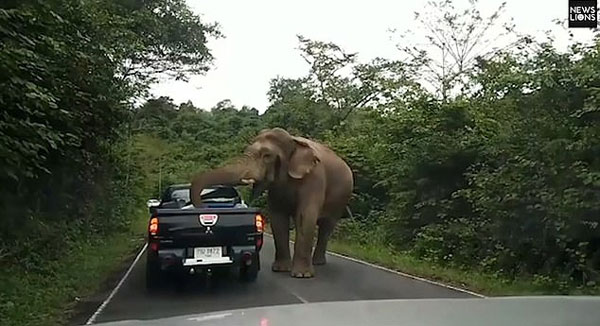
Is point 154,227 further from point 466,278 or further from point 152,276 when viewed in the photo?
point 466,278

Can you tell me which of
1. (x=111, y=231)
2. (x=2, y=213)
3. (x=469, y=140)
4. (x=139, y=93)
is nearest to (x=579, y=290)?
(x=469, y=140)

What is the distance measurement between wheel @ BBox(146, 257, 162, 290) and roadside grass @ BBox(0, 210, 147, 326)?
2.56ft

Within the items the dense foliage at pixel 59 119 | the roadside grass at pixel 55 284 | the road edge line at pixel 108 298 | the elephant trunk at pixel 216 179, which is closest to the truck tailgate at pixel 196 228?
the road edge line at pixel 108 298

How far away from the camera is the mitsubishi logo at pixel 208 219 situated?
1150 cm

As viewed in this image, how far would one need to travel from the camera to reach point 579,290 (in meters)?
11.2

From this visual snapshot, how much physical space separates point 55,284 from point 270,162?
3.79 m

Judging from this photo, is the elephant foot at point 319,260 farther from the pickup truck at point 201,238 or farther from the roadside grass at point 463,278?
the pickup truck at point 201,238

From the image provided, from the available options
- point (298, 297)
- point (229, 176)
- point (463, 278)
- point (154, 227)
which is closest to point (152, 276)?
point (154, 227)

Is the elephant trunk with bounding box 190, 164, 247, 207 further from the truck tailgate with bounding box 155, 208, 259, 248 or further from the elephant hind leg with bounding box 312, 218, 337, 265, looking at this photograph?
the elephant hind leg with bounding box 312, 218, 337, 265

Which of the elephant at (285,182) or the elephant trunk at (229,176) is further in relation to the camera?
the elephant at (285,182)

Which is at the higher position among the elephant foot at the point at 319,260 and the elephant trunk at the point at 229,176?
the elephant trunk at the point at 229,176

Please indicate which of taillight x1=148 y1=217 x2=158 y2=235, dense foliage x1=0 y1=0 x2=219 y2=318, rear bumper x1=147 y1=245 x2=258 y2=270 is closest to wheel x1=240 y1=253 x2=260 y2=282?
rear bumper x1=147 y1=245 x2=258 y2=270

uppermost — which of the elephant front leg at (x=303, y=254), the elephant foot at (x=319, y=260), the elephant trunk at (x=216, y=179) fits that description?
the elephant trunk at (x=216, y=179)

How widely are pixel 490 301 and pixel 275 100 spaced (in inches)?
1600
